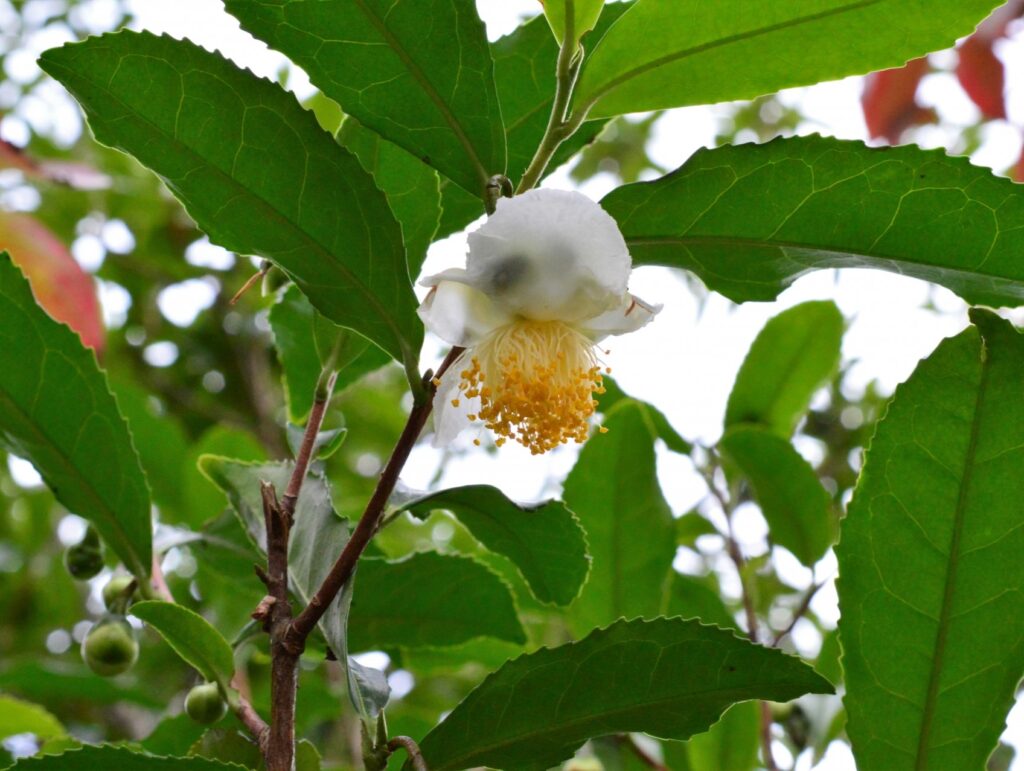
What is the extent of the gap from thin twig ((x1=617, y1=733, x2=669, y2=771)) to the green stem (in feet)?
2.54

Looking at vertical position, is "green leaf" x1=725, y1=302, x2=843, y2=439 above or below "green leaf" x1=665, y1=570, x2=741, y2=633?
above

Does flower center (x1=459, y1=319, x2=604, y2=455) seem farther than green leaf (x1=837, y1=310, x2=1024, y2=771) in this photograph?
Yes

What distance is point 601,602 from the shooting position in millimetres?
1369

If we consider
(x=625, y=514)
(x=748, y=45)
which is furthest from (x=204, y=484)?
(x=748, y=45)

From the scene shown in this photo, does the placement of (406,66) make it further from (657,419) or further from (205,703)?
(657,419)

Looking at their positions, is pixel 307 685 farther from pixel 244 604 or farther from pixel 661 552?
pixel 661 552

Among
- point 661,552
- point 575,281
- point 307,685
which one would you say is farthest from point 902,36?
point 307,685

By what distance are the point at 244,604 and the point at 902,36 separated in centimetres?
138

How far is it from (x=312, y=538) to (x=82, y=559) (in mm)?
411

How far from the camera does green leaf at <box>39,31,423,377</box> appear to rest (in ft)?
2.59

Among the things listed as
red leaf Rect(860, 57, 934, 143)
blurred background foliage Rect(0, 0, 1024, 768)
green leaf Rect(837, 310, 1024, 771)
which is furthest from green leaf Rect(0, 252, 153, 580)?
red leaf Rect(860, 57, 934, 143)

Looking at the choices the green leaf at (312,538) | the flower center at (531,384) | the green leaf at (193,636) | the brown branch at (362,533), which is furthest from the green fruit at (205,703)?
the flower center at (531,384)

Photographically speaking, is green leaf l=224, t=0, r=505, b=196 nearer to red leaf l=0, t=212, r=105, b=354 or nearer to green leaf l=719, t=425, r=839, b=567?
green leaf l=719, t=425, r=839, b=567

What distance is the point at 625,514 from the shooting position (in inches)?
53.4
